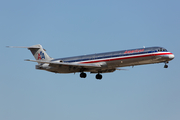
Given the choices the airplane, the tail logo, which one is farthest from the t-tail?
the airplane

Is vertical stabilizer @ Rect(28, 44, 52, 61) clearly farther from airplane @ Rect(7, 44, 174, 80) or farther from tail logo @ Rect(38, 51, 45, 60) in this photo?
airplane @ Rect(7, 44, 174, 80)

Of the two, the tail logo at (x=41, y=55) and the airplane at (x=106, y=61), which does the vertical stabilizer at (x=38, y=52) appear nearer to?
the tail logo at (x=41, y=55)

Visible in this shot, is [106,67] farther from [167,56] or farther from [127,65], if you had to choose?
[167,56]

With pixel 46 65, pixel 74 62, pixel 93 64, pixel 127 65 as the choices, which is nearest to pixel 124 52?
pixel 127 65

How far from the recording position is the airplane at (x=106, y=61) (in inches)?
1793

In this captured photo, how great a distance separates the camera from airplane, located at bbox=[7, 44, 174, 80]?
45.5m

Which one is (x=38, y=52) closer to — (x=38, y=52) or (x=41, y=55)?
(x=38, y=52)

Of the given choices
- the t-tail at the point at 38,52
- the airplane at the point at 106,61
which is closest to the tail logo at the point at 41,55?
the t-tail at the point at 38,52

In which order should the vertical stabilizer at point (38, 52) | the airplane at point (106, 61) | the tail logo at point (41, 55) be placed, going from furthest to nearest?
1. the tail logo at point (41, 55)
2. the vertical stabilizer at point (38, 52)
3. the airplane at point (106, 61)

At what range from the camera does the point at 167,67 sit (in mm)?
44688

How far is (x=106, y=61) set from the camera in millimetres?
47500

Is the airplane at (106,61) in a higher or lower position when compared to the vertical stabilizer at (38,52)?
lower

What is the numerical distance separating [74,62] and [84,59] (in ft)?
6.07

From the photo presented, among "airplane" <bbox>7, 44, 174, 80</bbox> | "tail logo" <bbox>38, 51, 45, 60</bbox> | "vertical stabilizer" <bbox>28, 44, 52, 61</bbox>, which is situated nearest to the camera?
"airplane" <bbox>7, 44, 174, 80</bbox>
